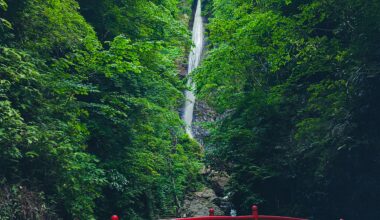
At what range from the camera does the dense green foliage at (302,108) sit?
382 inches

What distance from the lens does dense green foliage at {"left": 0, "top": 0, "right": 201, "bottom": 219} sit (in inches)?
306

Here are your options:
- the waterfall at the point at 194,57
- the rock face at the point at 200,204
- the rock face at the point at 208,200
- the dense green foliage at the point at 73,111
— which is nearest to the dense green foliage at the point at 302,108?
the dense green foliage at the point at 73,111

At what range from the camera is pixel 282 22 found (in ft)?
A: 40.9

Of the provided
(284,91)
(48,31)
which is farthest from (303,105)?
(48,31)

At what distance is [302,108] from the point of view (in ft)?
43.3

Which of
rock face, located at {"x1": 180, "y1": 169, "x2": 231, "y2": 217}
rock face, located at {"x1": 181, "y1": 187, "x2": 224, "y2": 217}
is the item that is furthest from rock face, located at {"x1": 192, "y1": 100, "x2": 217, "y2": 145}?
rock face, located at {"x1": 181, "y1": 187, "x2": 224, "y2": 217}

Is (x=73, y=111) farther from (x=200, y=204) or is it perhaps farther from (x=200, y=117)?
(x=200, y=117)

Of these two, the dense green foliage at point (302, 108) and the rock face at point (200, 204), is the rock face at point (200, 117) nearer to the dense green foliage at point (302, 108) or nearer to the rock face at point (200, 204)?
the rock face at point (200, 204)

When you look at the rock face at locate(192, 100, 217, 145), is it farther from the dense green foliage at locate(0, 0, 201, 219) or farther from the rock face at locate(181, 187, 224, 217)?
the dense green foliage at locate(0, 0, 201, 219)

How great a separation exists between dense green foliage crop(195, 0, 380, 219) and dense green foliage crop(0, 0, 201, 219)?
2775 millimetres

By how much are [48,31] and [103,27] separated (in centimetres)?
514

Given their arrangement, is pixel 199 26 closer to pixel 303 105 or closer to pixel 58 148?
pixel 303 105

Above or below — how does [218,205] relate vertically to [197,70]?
below

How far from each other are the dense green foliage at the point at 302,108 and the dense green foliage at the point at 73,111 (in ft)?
9.10
